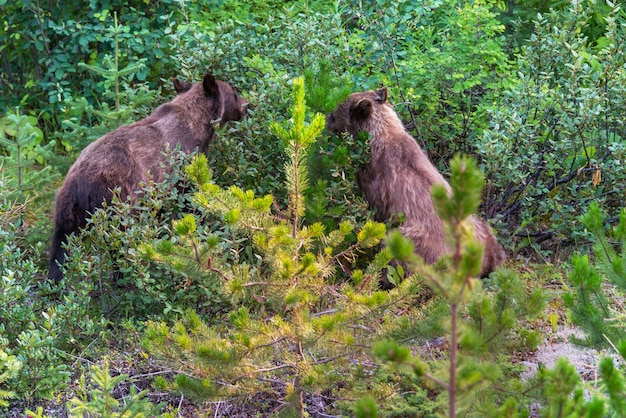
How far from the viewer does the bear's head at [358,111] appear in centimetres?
649

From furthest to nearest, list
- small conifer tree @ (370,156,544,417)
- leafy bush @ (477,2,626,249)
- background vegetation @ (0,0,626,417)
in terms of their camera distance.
Answer: leafy bush @ (477,2,626,249) < background vegetation @ (0,0,626,417) < small conifer tree @ (370,156,544,417)

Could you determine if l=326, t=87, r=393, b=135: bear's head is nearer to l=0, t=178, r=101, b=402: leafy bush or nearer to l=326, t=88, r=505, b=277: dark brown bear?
l=326, t=88, r=505, b=277: dark brown bear

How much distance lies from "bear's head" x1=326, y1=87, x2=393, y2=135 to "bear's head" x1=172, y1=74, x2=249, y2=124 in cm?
77

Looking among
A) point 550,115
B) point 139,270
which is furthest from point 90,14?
point 550,115

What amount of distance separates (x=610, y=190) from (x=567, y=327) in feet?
5.43

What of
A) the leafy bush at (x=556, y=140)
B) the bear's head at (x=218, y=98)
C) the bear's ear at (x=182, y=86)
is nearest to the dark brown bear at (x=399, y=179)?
the leafy bush at (x=556, y=140)

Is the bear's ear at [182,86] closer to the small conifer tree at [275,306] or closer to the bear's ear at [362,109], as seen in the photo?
the bear's ear at [362,109]

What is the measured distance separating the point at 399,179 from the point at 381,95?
764 mm

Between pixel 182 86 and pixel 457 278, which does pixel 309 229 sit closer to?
pixel 457 278

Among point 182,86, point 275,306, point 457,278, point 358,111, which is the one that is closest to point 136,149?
point 182,86

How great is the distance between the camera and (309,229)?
13.8 ft

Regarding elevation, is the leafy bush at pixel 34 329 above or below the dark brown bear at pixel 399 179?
below

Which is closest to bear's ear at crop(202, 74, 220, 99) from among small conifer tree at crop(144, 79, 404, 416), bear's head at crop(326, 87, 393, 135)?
bear's head at crop(326, 87, 393, 135)

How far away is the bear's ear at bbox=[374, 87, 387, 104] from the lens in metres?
6.60
